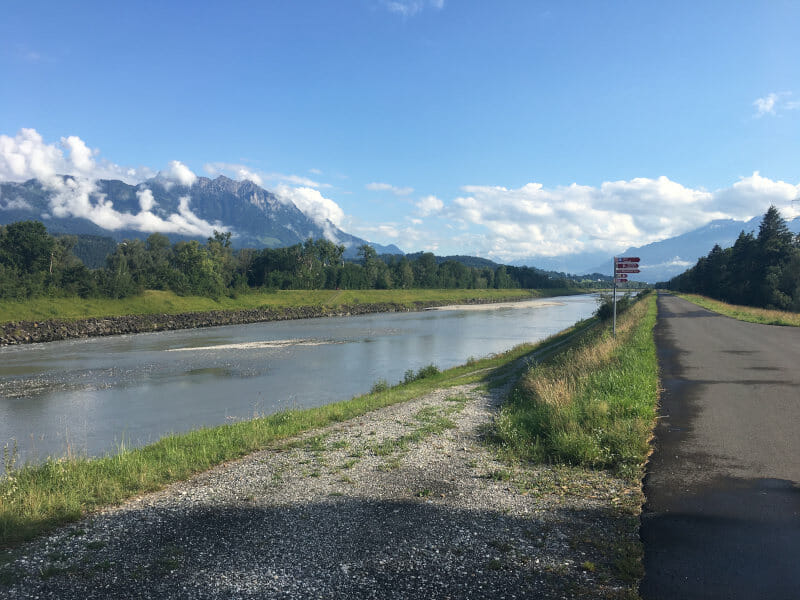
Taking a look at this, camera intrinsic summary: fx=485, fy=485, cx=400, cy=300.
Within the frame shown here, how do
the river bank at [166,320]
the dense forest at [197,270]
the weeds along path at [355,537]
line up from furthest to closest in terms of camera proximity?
1. the dense forest at [197,270]
2. the river bank at [166,320]
3. the weeds along path at [355,537]

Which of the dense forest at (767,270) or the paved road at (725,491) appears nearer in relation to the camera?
the paved road at (725,491)

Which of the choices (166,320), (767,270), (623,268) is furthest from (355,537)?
(767,270)

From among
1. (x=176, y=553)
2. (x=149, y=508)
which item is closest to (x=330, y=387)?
(x=149, y=508)

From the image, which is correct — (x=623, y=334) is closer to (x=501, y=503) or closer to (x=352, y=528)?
(x=501, y=503)

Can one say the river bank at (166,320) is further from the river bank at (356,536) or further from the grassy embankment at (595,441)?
the grassy embankment at (595,441)

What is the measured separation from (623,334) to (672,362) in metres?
6.09

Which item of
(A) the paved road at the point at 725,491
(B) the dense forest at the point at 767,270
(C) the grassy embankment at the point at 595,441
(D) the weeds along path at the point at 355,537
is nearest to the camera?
(A) the paved road at the point at 725,491

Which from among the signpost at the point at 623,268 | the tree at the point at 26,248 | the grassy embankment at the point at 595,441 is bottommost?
the grassy embankment at the point at 595,441

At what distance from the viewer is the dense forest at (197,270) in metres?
67.1

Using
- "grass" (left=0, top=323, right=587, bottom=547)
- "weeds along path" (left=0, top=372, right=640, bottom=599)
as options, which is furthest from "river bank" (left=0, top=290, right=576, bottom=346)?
"weeds along path" (left=0, top=372, right=640, bottom=599)

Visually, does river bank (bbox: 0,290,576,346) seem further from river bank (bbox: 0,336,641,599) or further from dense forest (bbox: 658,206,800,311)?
dense forest (bbox: 658,206,800,311)

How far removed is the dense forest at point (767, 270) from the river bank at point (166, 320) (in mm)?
58375

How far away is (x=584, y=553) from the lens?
582cm

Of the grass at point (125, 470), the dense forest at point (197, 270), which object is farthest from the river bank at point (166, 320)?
the grass at point (125, 470)
